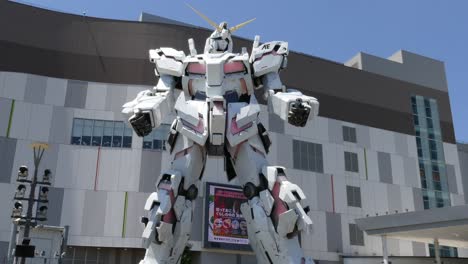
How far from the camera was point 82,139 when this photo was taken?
25.9 meters

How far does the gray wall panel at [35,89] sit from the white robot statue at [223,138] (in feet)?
65.0

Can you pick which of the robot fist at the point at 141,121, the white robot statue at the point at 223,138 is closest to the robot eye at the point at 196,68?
the white robot statue at the point at 223,138

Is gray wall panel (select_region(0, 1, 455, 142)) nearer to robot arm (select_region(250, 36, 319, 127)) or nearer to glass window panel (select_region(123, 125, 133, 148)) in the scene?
glass window panel (select_region(123, 125, 133, 148))

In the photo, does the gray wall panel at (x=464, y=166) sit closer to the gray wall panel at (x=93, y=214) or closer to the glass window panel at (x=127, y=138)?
the glass window panel at (x=127, y=138)

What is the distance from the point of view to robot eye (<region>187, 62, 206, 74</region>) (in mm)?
8023

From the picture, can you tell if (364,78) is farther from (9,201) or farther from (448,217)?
(9,201)

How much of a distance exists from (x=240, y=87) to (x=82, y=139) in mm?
19670

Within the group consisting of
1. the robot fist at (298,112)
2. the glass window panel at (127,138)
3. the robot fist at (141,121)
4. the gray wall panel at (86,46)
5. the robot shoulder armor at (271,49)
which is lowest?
the robot fist at (141,121)

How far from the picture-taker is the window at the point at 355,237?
1174 inches

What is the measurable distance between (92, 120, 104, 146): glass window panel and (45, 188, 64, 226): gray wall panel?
3125mm

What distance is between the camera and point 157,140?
87.2 ft

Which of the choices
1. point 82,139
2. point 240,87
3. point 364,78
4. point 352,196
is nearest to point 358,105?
point 364,78

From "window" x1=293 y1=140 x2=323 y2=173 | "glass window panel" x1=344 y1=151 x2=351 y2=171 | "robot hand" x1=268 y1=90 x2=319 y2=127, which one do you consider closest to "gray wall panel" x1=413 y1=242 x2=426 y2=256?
"glass window panel" x1=344 y1=151 x2=351 y2=171

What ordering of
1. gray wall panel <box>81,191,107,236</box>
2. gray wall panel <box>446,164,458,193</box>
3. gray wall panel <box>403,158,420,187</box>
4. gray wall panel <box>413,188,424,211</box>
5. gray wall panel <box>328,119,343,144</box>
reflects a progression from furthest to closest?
gray wall panel <box>446,164,458,193</box>
gray wall panel <box>403,158,420,187</box>
gray wall panel <box>413,188,424,211</box>
gray wall panel <box>328,119,343,144</box>
gray wall panel <box>81,191,107,236</box>
